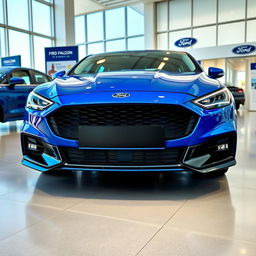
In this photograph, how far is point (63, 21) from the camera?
43.1ft

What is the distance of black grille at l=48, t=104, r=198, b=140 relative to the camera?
1.89 meters

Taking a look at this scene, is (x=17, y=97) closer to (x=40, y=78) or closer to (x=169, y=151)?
(x=40, y=78)

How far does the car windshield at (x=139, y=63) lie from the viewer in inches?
111

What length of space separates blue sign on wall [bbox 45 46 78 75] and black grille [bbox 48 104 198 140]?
7.66 meters

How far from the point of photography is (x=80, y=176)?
253 cm

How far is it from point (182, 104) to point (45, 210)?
3.41 feet

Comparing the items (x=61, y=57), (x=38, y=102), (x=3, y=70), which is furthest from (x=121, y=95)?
(x=61, y=57)

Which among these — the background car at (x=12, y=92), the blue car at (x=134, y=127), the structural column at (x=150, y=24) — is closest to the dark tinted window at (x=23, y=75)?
the background car at (x=12, y=92)

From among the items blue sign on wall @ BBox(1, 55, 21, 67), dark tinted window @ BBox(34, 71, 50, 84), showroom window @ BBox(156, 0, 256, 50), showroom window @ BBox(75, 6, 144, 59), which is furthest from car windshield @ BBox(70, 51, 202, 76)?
showroom window @ BBox(75, 6, 144, 59)

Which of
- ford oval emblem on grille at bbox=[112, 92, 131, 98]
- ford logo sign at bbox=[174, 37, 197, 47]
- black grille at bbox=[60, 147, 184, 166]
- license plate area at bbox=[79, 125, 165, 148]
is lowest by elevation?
black grille at bbox=[60, 147, 184, 166]

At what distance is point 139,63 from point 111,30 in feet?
55.8

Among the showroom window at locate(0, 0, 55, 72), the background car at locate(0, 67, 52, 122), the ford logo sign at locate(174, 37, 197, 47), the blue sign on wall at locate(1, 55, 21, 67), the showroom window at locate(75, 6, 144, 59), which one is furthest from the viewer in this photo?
the showroom window at locate(75, 6, 144, 59)

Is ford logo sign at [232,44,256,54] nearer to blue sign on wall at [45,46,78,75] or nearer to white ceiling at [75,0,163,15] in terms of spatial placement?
white ceiling at [75,0,163,15]

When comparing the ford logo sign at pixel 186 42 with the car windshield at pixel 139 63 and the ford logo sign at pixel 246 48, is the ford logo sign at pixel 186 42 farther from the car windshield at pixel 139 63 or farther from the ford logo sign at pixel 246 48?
the car windshield at pixel 139 63
